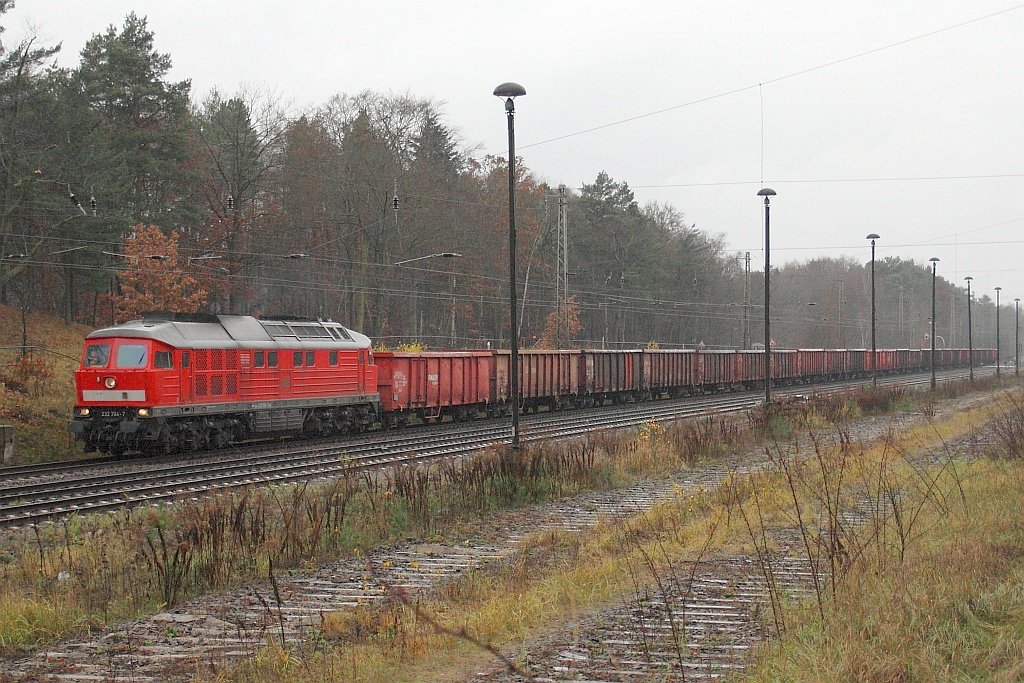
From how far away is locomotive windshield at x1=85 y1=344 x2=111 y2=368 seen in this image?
22.8 m

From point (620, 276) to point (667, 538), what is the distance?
206ft

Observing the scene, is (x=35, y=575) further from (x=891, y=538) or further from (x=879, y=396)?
(x=879, y=396)

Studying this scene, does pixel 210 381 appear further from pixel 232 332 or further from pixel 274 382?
pixel 274 382

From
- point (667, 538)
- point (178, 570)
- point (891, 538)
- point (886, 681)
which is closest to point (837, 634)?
point (886, 681)

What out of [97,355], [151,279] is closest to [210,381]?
[97,355]

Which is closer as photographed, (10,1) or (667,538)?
(667,538)

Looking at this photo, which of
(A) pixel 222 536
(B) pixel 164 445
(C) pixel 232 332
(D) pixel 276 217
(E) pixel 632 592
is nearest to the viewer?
(E) pixel 632 592

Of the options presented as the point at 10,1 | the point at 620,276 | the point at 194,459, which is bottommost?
the point at 194,459

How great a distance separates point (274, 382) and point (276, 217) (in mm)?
28727

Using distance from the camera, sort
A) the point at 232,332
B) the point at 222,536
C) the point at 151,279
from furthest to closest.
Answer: the point at 151,279
the point at 232,332
the point at 222,536

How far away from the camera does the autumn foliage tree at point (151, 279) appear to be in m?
40.1

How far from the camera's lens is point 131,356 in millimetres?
22500

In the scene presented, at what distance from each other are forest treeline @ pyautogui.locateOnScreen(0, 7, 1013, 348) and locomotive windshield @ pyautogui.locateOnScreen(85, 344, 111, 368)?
1369 cm

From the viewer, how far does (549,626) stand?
→ 25.7ft
